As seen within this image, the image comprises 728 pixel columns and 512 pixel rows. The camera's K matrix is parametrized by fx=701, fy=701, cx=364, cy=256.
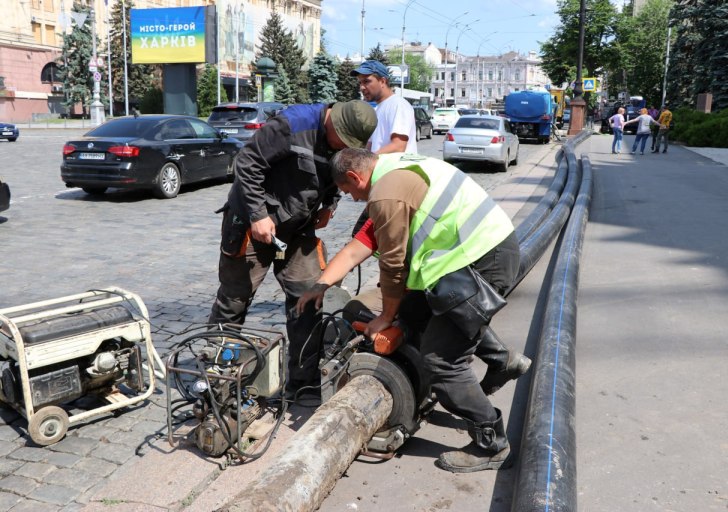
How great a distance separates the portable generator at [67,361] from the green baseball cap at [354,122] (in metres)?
1.57

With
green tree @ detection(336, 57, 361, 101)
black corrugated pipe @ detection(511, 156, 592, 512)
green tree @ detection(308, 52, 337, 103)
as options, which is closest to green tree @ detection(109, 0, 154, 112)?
green tree @ detection(308, 52, 337, 103)

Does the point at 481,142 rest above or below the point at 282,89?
below

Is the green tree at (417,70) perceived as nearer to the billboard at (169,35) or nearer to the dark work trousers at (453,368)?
the billboard at (169,35)

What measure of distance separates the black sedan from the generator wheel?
8.84m

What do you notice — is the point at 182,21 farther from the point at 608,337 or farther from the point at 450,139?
the point at 608,337

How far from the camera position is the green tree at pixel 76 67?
183ft

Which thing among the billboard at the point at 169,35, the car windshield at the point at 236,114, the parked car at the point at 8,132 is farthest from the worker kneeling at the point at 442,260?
the billboard at the point at 169,35

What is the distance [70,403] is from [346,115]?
2392 millimetres

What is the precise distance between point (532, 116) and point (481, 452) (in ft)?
97.6

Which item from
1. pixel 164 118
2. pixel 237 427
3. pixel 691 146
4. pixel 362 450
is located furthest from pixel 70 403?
pixel 691 146

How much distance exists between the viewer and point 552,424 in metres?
3.27

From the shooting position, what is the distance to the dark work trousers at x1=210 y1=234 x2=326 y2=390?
4.11 m

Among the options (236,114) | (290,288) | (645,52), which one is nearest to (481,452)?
(290,288)

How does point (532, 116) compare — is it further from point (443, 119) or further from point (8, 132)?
point (8, 132)
